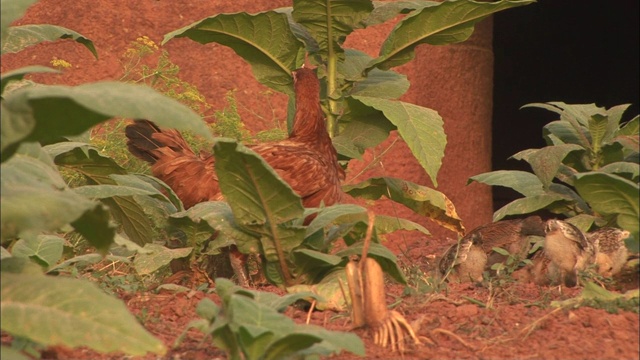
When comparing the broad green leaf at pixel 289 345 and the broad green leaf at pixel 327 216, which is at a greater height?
the broad green leaf at pixel 289 345

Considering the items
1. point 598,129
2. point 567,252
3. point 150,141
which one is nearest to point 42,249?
point 150,141

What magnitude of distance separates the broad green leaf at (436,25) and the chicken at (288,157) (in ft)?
1.52

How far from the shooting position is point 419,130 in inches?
182

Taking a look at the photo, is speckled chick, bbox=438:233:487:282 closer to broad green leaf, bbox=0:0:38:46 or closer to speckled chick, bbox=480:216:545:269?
speckled chick, bbox=480:216:545:269

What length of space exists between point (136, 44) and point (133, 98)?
4179 millimetres

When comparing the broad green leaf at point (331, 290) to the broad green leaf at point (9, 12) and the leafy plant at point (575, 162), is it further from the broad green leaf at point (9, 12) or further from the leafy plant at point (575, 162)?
the leafy plant at point (575, 162)

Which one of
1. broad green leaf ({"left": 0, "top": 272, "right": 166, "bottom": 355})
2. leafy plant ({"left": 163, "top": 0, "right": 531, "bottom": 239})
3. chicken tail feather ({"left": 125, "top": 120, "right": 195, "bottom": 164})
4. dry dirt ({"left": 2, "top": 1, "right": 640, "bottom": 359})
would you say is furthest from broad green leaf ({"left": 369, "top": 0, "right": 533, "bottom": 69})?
broad green leaf ({"left": 0, "top": 272, "right": 166, "bottom": 355})

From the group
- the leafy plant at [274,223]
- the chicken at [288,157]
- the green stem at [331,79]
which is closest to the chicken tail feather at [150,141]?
the chicken at [288,157]

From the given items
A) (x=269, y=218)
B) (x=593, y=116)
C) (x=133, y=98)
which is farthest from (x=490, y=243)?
(x=133, y=98)

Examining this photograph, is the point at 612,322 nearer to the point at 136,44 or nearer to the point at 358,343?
the point at 358,343

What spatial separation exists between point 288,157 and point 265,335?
2.55 metres

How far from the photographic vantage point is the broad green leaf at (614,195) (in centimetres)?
328

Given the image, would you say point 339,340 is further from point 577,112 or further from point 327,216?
point 577,112

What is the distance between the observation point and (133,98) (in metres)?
2.29
